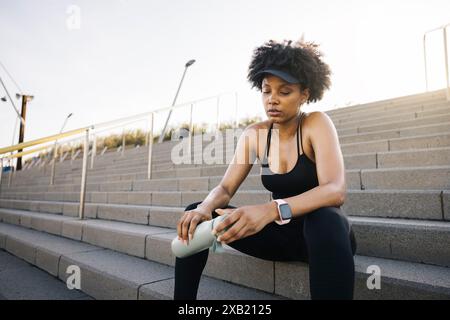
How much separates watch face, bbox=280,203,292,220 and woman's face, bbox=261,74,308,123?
0.49 m

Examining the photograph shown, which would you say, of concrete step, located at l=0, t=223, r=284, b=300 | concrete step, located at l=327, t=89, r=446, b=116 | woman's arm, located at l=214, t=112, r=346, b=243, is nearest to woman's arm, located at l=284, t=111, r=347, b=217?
woman's arm, located at l=214, t=112, r=346, b=243

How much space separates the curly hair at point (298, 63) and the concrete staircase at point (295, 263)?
0.79 m

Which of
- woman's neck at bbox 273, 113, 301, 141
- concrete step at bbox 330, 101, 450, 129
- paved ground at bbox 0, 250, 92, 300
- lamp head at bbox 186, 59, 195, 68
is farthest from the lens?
lamp head at bbox 186, 59, 195, 68

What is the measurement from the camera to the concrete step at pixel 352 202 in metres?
1.62

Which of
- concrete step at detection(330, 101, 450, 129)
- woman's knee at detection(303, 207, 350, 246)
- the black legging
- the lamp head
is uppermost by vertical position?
the lamp head

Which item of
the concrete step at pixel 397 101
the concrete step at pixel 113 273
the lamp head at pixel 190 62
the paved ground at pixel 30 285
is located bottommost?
the paved ground at pixel 30 285

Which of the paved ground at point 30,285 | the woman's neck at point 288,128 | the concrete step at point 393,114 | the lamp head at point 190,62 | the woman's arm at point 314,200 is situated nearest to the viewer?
the woman's arm at point 314,200

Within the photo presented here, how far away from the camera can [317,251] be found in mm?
948

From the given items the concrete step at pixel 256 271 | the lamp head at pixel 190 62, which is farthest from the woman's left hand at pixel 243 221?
the lamp head at pixel 190 62

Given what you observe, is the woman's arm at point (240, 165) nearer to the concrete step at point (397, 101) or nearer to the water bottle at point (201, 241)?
the water bottle at point (201, 241)

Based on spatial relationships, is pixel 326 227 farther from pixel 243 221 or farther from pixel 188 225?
pixel 188 225

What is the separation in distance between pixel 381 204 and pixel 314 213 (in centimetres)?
98

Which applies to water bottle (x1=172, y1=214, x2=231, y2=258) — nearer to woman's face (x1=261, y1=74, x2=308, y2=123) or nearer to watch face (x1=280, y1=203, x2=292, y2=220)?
watch face (x1=280, y1=203, x2=292, y2=220)

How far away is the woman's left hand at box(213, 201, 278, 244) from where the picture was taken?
3.32 ft
